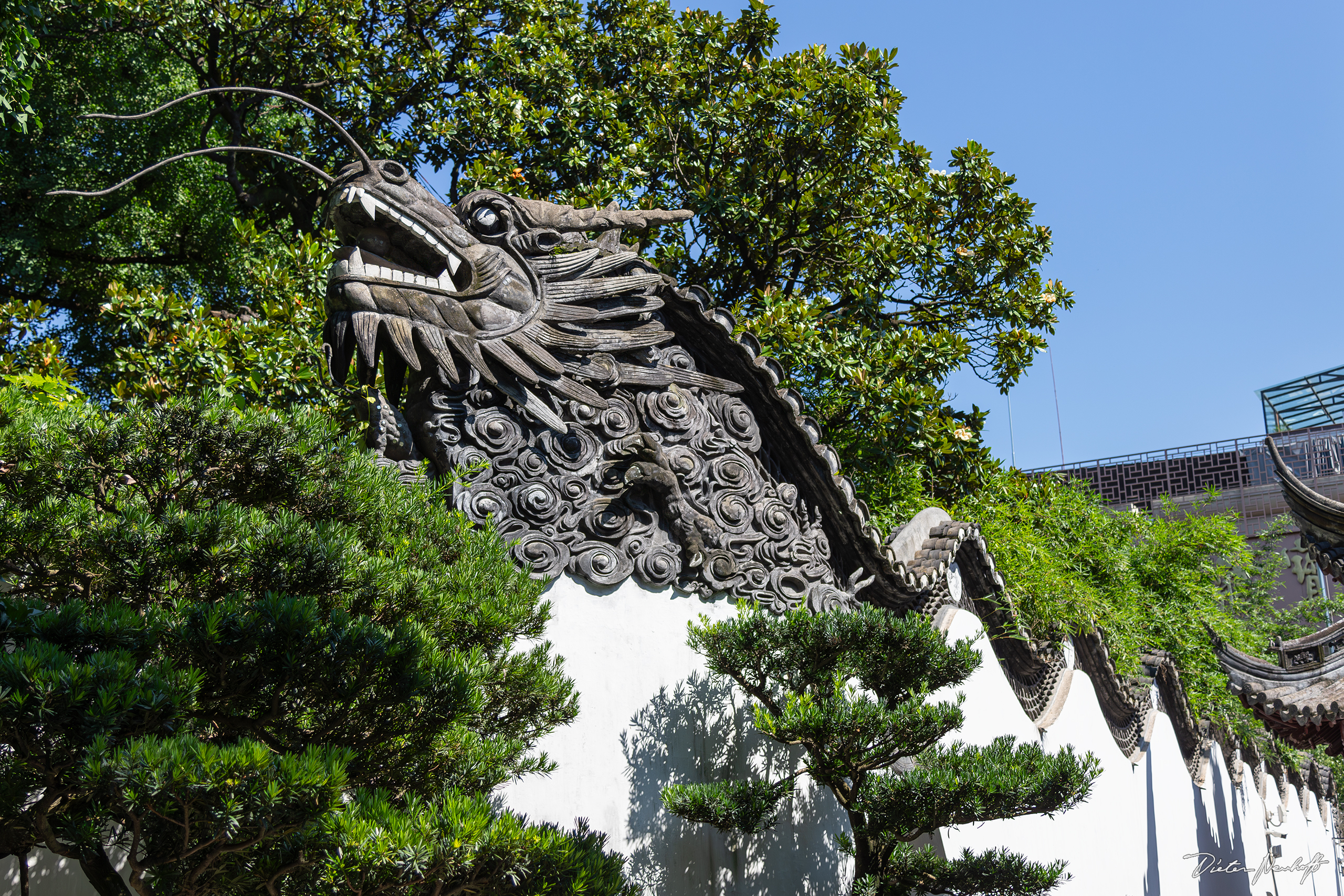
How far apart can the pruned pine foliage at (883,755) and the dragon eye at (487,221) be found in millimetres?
2342

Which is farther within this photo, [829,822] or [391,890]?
[829,822]

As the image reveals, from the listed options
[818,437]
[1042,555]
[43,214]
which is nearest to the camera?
[818,437]

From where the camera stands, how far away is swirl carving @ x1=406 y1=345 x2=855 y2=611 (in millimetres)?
5199

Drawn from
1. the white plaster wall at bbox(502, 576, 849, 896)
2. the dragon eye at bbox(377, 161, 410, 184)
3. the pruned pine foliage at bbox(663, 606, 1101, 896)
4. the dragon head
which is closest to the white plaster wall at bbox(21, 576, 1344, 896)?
the white plaster wall at bbox(502, 576, 849, 896)

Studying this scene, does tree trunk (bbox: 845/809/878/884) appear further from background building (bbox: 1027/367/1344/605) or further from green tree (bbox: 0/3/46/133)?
background building (bbox: 1027/367/1344/605)

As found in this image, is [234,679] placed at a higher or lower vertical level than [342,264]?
lower

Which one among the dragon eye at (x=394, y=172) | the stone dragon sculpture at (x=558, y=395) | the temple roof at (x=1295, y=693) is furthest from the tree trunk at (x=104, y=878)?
the temple roof at (x=1295, y=693)

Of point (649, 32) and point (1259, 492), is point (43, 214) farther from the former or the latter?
point (1259, 492)

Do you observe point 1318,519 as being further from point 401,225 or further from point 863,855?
point 401,225

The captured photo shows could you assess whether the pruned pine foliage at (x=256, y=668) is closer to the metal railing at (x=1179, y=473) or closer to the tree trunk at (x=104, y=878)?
the tree trunk at (x=104, y=878)

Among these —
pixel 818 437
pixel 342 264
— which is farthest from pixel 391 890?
pixel 818 437

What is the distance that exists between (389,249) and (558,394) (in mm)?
1108

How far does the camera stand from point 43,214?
32.4 feet

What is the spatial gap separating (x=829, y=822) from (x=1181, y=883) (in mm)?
A: 6239
